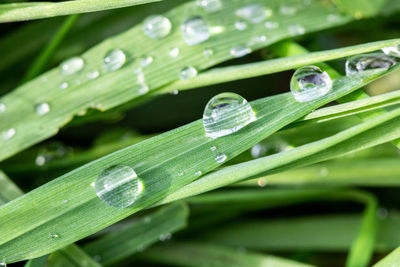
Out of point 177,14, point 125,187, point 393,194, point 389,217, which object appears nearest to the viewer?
point 125,187

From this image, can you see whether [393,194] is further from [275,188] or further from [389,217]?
[275,188]

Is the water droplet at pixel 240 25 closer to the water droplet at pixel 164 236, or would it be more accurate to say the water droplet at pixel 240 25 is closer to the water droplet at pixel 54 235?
the water droplet at pixel 164 236

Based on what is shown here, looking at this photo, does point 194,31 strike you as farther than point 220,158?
Yes

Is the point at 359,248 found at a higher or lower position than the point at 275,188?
lower

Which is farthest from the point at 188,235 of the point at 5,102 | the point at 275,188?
the point at 5,102

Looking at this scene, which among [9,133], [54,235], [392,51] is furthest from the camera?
[9,133]

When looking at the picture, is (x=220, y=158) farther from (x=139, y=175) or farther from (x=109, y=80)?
(x=109, y=80)

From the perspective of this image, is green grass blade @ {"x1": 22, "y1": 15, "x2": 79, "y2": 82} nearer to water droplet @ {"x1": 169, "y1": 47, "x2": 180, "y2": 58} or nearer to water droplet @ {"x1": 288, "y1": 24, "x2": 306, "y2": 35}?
water droplet @ {"x1": 169, "y1": 47, "x2": 180, "y2": 58}

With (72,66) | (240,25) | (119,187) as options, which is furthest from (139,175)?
(240,25)
